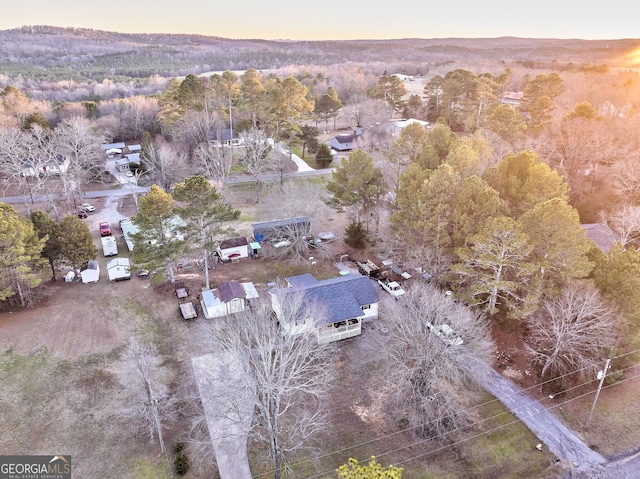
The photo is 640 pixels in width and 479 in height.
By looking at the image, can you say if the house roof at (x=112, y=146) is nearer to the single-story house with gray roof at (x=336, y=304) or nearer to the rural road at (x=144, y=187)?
the rural road at (x=144, y=187)

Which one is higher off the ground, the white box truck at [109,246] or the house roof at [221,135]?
the house roof at [221,135]

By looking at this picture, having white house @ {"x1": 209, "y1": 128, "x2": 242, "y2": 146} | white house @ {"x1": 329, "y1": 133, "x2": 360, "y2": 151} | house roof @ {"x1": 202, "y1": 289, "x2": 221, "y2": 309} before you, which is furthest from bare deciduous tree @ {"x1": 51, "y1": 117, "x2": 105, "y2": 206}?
white house @ {"x1": 329, "y1": 133, "x2": 360, "y2": 151}

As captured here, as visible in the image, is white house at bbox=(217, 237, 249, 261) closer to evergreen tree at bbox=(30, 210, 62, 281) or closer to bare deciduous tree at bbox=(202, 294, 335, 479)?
evergreen tree at bbox=(30, 210, 62, 281)

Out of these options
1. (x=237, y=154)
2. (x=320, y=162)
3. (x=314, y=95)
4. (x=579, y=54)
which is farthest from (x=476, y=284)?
(x=579, y=54)

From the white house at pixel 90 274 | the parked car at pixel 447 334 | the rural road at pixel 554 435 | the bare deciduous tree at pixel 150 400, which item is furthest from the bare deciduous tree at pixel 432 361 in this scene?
the white house at pixel 90 274

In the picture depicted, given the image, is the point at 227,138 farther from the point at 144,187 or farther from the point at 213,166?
the point at 213,166

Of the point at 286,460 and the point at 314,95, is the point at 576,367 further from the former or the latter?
the point at 314,95

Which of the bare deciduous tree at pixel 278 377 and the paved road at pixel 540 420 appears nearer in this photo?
the bare deciduous tree at pixel 278 377
